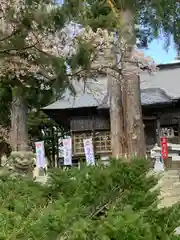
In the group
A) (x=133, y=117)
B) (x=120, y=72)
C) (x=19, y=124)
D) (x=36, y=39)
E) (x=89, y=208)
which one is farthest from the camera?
(x=19, y=124)

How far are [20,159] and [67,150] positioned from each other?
7658 millimetres

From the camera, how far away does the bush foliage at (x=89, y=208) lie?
233cm

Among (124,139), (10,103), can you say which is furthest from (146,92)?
(124,139)

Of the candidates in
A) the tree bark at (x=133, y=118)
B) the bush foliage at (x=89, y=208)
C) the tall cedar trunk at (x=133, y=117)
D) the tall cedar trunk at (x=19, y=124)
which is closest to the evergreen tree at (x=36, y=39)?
the bush foliage at (x=89, y=208)

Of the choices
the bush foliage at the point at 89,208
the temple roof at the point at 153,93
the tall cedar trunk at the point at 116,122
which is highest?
the temple roof at the point at 153,93

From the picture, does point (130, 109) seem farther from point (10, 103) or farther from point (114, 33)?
point (10, 103)

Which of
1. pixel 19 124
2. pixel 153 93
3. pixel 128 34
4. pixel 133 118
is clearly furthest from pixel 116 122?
pixel 153 93

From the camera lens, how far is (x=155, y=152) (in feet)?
45.0

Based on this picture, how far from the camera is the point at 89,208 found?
11.1 feet

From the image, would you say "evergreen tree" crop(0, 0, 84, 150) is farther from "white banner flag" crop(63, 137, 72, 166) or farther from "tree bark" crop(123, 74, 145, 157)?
"white banner flag" crop(63, 137, 72, 166)

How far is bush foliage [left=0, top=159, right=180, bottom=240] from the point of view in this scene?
7.64ft

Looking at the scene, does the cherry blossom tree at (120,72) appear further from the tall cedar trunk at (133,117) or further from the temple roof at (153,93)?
the temple roof at (153,93)

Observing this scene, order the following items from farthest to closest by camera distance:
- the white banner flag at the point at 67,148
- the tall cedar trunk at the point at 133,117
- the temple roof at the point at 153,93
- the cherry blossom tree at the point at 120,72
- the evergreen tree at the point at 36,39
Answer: the temple roof at the point at 153,93
the white banner flag at the point at 67,148
the tall cedar trunk at the point at 133,117
the cherry blossom tree at the point at 120,72
the evergreen tree at the point at 36,39

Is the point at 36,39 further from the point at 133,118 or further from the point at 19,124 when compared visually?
the point at 19,124
